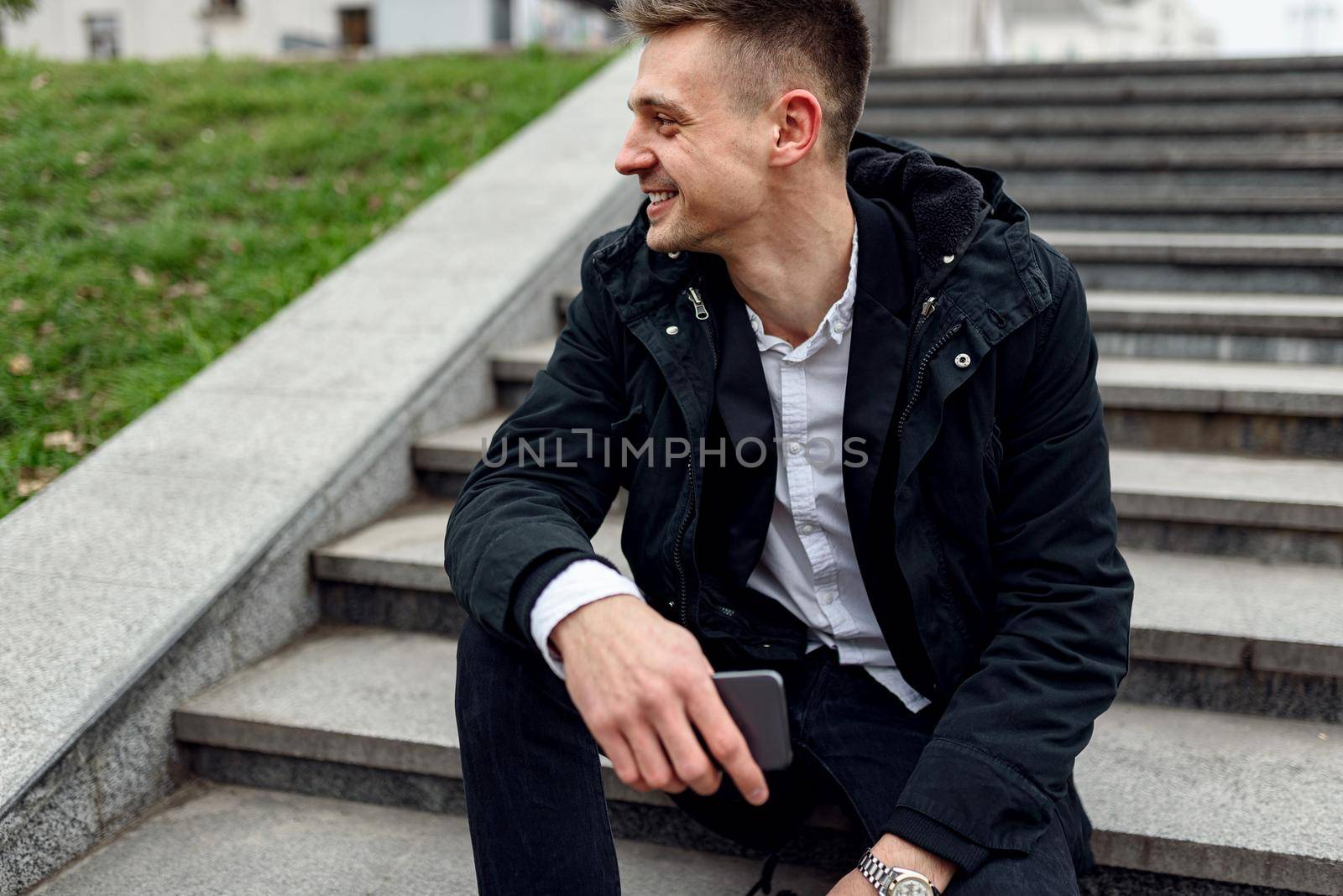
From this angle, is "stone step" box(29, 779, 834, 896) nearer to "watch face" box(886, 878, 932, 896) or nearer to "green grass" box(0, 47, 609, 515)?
"watch face" box(886, 878, 932, 896)

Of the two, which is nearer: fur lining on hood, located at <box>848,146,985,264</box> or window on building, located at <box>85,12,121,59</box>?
fur lining on hood, located at <box>848,146,985,264</box>

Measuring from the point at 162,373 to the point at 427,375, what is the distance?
40.8 inches

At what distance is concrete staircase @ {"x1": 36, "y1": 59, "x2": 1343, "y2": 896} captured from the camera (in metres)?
2.16

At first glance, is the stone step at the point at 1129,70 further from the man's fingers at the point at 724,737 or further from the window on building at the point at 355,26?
the window on building at the point at 355,26

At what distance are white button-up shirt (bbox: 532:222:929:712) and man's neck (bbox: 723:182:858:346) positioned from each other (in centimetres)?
3

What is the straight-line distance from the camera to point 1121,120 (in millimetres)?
5582

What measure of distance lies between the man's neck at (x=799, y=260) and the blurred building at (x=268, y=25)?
30.0 metres

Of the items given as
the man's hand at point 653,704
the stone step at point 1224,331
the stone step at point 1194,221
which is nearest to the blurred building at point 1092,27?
the stone step at point 1194,221

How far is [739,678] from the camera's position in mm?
1432

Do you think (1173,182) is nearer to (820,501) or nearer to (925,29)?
(820,501)

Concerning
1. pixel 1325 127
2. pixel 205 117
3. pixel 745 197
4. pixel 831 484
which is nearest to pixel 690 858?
pixel 831 484

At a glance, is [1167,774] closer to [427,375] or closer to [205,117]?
[427,375]

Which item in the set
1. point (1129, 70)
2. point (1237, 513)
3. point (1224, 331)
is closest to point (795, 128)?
point (1237, 513)

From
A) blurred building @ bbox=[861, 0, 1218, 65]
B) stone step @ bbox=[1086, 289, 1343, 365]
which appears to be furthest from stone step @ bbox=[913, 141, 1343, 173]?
blurred building @ bbox=[861, 0, 1218, 65]
